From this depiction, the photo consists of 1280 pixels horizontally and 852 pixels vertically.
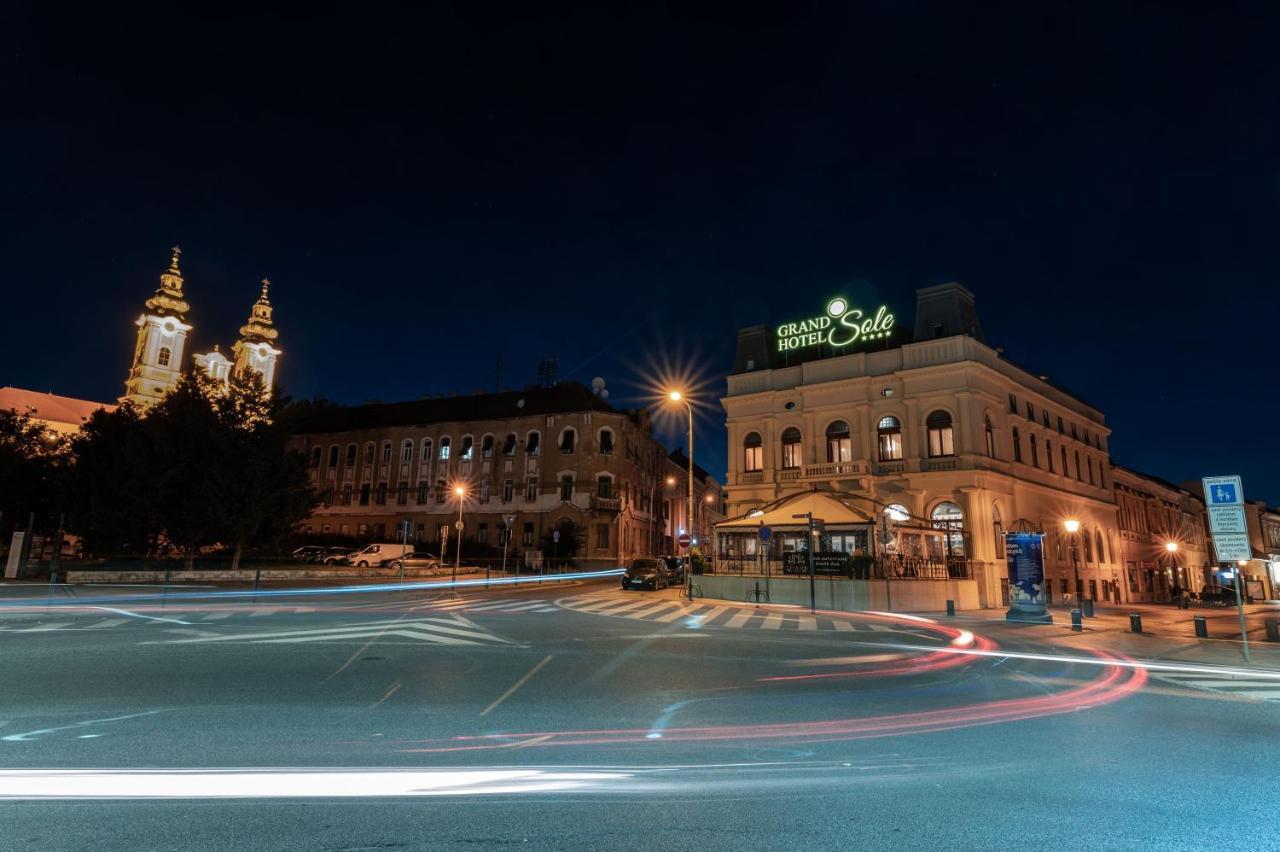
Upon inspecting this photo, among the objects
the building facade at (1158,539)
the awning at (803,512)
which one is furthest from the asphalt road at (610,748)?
the building facade at (1158,539)

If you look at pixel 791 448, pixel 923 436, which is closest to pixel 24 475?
pixel 791 448

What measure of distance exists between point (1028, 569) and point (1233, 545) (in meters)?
8.68

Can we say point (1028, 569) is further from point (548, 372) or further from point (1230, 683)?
point (548, 372)

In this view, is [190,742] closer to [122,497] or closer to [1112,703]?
[1112,703]

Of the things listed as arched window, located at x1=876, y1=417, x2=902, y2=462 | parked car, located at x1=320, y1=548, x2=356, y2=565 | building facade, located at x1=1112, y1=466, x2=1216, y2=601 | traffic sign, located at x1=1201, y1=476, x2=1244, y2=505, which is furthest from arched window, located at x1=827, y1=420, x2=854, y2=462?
parked car, located at x1=320, y1=548, x2=356, y2=565

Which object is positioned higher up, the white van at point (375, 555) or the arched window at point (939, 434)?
the arched window at point (939, 434)

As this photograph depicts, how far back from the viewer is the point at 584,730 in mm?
6949

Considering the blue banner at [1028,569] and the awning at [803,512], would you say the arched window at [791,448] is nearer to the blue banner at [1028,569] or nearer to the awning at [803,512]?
the awning at [803,512]

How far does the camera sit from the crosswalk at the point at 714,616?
18562 mm

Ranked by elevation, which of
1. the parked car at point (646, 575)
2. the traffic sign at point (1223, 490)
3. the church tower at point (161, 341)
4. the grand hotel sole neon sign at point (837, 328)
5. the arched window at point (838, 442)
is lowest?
the parked car at point (646, 575)

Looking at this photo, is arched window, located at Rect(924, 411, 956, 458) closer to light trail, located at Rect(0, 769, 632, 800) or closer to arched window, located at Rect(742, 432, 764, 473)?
arched window, located at Rect(742, 432, 764, 473)

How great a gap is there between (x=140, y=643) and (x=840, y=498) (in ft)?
98.3

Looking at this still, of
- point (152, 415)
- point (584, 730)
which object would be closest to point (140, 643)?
point (584, 730)

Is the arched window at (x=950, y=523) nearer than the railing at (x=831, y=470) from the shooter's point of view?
Yes
